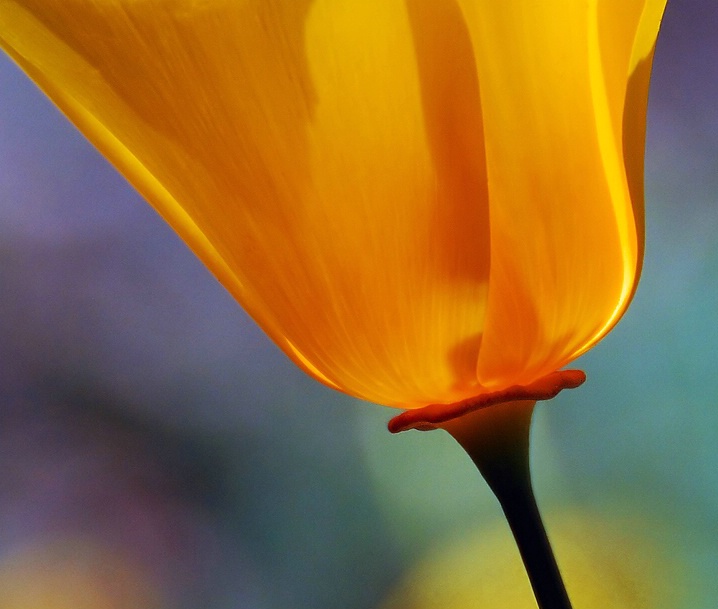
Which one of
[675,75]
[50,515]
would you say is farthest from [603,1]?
[50,515]

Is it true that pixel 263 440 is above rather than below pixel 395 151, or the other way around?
below

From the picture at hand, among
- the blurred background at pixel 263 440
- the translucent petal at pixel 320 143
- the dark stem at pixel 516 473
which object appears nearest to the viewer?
the translucent petal at pixel 320 143

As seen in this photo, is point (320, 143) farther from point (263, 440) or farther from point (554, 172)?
point (263, 440)

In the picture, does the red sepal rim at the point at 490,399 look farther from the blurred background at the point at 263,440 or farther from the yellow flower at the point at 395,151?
the blurred background at the point at 263,440

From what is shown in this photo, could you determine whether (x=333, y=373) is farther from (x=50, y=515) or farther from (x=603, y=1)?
(x=50, y=515)

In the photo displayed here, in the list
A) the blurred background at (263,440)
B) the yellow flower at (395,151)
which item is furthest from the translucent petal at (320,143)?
the blurred background at (263,440)

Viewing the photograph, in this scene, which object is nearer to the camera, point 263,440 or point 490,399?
point 490,399

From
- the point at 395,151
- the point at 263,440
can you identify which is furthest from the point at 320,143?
the point at 263,440
